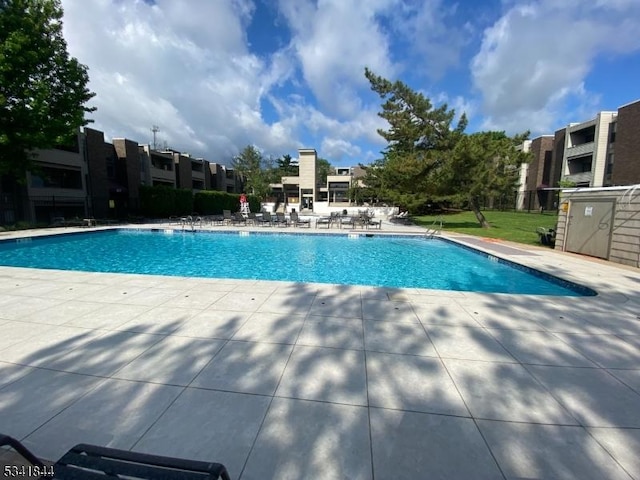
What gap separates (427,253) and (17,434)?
1257 centimetres

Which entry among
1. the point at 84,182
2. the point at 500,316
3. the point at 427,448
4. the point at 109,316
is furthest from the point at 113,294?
the point at 84,182

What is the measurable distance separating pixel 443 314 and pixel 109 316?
484cm

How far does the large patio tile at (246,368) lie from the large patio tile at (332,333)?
336mm

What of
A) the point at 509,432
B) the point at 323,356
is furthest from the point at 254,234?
the point at 509,432

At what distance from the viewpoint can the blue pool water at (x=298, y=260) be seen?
871 centimetres

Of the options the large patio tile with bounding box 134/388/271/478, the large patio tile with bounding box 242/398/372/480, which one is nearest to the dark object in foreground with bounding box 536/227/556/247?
the large patio tile with bounding box 242/398/372/480

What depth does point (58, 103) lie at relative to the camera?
1633 cm

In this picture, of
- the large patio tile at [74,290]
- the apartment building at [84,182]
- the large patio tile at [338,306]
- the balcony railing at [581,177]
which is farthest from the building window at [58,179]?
the balcony railing at [581,177]

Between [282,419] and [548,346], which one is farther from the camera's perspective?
[548,346]

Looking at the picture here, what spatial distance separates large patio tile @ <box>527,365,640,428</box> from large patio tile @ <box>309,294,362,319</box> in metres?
2.25

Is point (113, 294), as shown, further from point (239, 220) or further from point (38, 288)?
point (239, 220)

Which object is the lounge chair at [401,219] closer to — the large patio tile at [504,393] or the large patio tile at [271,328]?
the large patio tile at [271,328]

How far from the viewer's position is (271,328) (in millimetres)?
4000

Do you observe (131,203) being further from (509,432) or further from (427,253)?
(509,432)
